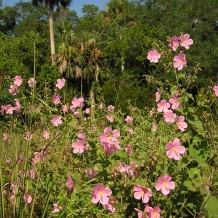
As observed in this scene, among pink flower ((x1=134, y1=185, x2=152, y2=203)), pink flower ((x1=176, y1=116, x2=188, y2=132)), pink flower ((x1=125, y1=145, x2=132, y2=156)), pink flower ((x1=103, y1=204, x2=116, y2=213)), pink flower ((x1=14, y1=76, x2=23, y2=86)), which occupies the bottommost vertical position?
pink flower ((x1=103, y1=204, x2=116, y2=213))

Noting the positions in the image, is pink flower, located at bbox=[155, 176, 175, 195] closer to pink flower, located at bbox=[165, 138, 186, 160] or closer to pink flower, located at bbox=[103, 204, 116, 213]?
pink flower, located at bbox=[165, 138, 186, 160]

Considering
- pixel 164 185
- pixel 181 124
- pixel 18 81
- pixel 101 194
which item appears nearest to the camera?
pixel 101 194

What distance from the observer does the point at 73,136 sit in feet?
8.57

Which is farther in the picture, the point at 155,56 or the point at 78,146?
the point at 155,56

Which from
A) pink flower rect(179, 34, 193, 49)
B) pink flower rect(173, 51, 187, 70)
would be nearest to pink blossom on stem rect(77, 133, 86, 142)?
pink flower rect(173, 51, 187, 70)

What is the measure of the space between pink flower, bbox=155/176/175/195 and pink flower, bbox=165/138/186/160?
10 cm

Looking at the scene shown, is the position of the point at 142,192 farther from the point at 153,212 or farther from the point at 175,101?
the point at 175,101

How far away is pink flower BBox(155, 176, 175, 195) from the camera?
6.82ft

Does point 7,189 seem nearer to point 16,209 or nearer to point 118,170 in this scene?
point 16,209

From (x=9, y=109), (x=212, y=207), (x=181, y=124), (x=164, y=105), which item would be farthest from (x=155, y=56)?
(x=9, y=109)

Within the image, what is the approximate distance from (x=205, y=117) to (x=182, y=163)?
0.30 meters

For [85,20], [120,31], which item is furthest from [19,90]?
[85,20]

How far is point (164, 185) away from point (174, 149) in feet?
0.55

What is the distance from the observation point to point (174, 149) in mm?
2107
